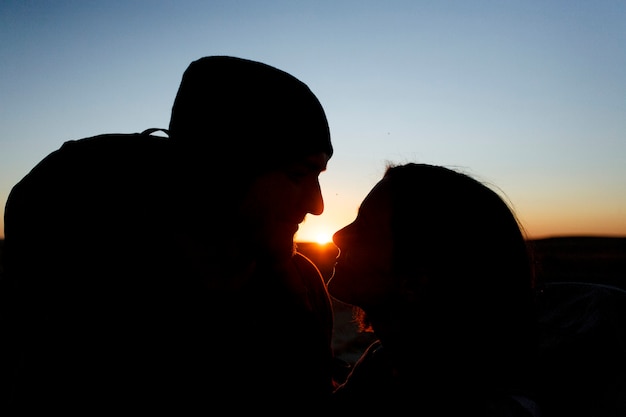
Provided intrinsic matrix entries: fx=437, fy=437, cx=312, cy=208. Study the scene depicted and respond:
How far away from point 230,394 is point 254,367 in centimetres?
18

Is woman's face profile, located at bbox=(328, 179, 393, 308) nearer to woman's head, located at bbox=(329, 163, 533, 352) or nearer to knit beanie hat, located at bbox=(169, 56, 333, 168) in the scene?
woman's head, located at bbox=(329, 163, 533, 352)

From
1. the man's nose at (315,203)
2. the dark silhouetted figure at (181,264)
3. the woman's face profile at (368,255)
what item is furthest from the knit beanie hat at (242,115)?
the woman's face profile at (368,255)

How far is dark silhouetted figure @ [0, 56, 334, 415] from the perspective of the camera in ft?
5.93

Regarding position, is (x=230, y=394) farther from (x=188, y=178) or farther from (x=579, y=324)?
(x=579, y=324)

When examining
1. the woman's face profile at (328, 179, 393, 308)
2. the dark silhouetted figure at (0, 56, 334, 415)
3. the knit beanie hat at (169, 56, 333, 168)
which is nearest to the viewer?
the dark silhouetted figure at (0, 56, 334, 415)

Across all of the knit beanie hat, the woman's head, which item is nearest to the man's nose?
the knit beanie hat

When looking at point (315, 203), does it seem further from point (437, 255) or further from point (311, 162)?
point (437, 255)

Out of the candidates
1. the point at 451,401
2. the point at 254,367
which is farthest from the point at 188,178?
the point at 451,401

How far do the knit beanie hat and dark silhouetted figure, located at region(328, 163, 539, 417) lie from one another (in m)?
0.64

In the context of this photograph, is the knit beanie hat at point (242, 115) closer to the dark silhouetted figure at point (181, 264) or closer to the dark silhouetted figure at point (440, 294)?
the dark silhouetted figure at point (181, 264)

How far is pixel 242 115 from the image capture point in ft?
8.34

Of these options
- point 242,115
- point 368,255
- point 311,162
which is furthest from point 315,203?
point 242,115

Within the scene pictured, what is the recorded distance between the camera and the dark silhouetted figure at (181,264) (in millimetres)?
1809

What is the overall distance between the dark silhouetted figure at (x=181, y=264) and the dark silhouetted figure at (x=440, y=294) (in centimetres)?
48
